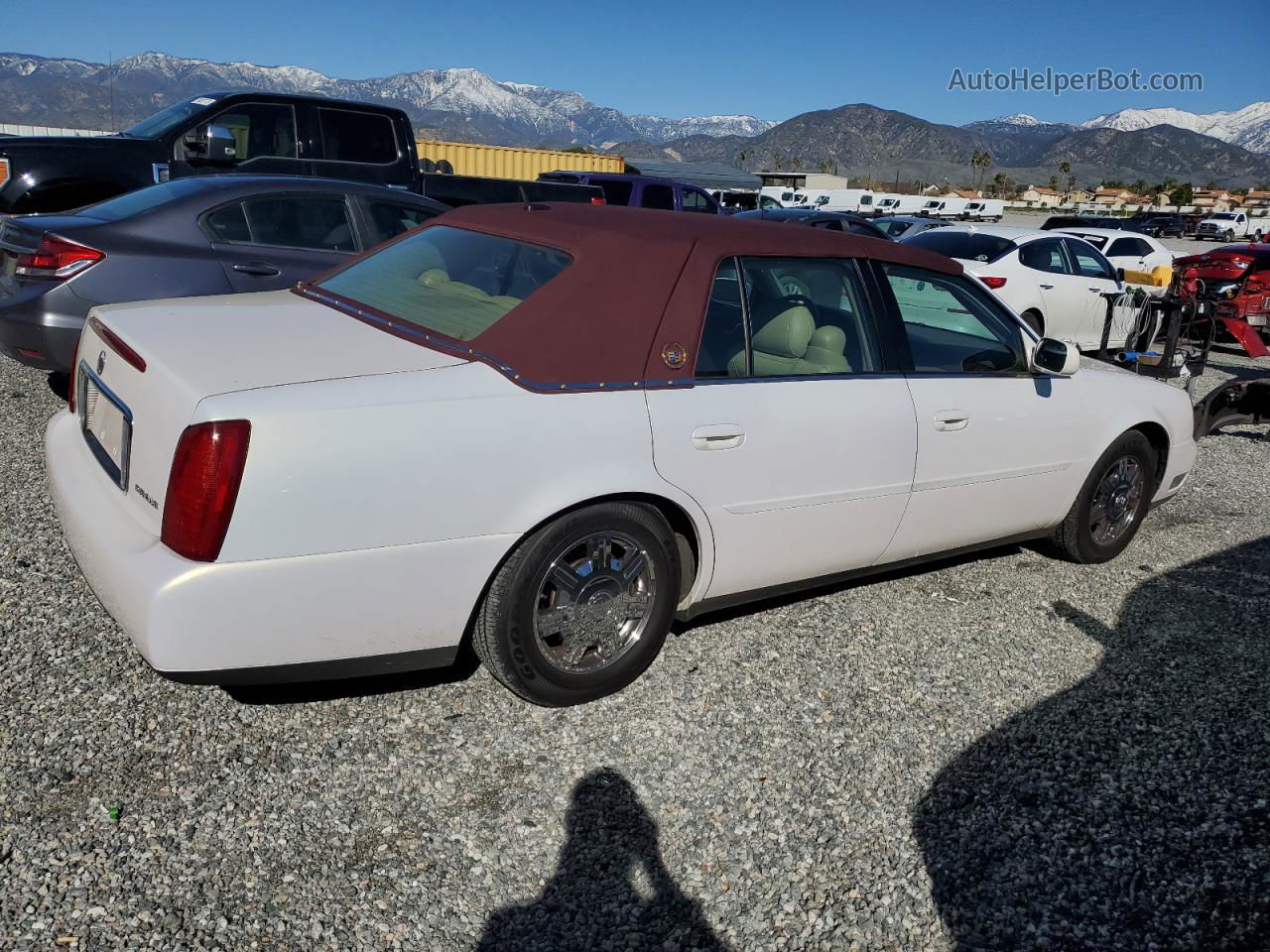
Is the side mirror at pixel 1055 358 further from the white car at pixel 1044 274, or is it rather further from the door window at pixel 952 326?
the white car at pixel 1044 274

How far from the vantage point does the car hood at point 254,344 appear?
2652 millimetres

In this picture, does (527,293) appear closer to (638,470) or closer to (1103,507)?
(638,470)

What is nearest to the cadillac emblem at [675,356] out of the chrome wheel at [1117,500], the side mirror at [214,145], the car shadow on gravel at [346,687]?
the car shadow on gravel at [346,687]

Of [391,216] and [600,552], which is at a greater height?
[391,216]

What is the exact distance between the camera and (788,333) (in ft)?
11.7

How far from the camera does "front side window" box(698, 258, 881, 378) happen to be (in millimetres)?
3285

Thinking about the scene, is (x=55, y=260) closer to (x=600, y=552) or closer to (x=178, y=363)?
(x=178, y=363)

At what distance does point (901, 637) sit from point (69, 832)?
9.32 feet

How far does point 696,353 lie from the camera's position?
316cm

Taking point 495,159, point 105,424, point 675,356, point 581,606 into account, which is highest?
point 495,159

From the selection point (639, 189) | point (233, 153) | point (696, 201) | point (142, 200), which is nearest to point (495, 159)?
point (696, 201)

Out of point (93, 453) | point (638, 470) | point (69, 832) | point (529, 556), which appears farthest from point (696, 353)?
point (69, 832)

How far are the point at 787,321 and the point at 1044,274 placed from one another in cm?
827

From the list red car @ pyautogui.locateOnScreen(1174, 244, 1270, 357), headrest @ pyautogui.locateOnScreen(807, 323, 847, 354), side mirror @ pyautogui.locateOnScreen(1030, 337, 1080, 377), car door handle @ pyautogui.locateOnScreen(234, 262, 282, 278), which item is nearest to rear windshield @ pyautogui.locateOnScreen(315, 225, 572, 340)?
headrest @ pyautogui.locateOnScreen(807, 323, 847, 354)
